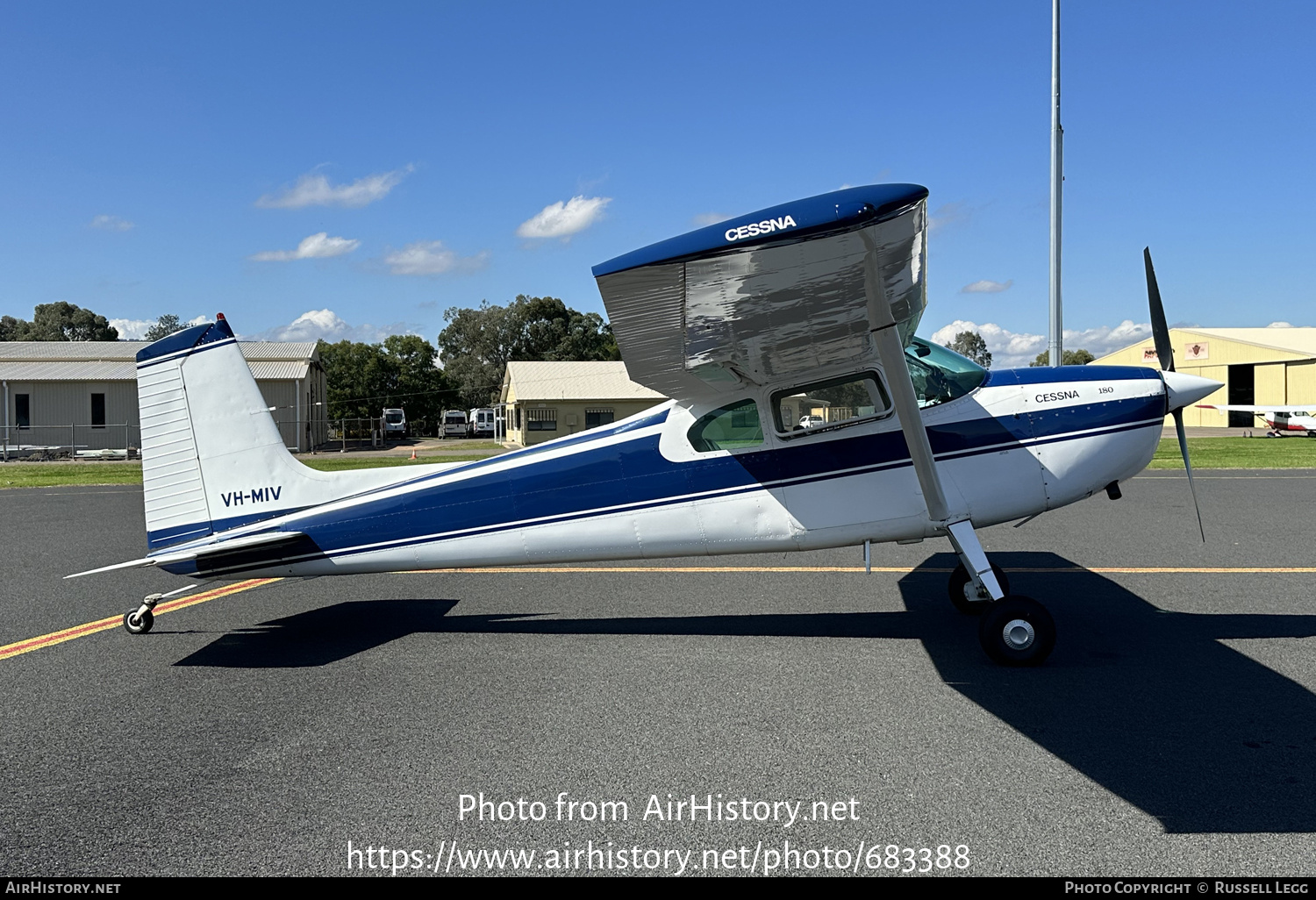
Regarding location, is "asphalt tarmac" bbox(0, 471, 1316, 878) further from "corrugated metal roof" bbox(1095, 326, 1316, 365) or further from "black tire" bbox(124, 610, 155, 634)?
"corrugated metal roof" bbox(1095, 326, 1316, 365)

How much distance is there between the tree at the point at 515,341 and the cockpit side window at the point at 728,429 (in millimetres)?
70449

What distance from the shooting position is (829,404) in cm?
564

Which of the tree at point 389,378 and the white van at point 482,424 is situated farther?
the tree at point 389,378

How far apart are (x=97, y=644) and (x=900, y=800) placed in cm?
567

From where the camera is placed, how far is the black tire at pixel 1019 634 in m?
4.92

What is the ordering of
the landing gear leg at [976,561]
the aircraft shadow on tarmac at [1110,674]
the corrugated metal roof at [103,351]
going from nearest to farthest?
the aircraft shadow on tarmac at [1110,674], the landing gear leg at [976,561], the corrugated metal roof at [103,351]

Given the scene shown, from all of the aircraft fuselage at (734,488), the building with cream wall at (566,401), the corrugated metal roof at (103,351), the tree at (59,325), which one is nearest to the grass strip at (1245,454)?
the aircraft fuselage at (734,488)

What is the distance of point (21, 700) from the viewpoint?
15.4ft

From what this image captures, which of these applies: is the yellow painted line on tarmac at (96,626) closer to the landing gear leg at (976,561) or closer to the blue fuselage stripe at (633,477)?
the blue fuselage stripe at (633,477)

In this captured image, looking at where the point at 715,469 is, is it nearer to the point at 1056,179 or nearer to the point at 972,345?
the point at 1056,179

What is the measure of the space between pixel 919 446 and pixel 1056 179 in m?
11.8
